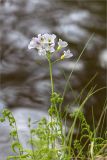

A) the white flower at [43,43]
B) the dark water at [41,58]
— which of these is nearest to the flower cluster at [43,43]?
the white flower at [43,43]

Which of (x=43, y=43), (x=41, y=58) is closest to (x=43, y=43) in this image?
(x=43, y=43)

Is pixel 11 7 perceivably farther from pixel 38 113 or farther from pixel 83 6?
pixel 38 113

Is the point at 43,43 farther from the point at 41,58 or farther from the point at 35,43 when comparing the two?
the point at 41,58

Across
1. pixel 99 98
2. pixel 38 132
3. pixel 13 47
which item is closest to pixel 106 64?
pixel 99 98

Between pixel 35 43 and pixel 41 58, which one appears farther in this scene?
pixel 41 58

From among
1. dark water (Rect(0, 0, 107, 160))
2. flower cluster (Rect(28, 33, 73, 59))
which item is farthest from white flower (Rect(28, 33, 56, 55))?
dark water (Rect(0, 0, 107, 160))

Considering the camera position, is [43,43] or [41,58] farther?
[41,58]

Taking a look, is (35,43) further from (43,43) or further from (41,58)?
(41,58)

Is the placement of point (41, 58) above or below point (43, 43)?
below
